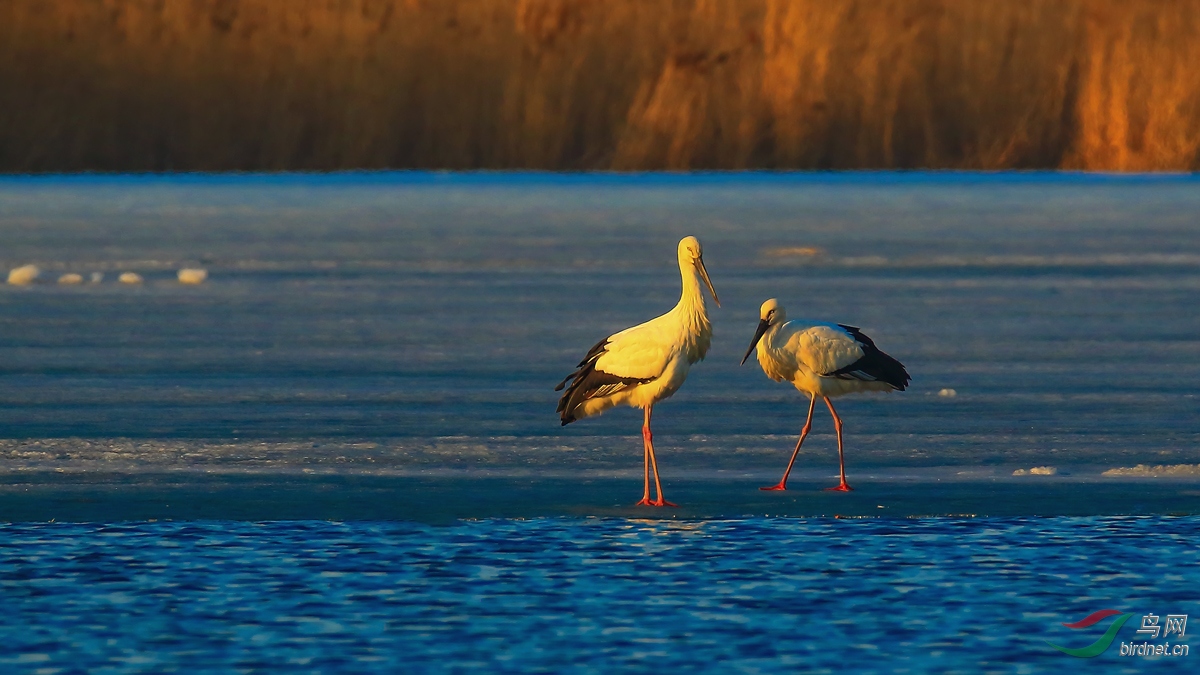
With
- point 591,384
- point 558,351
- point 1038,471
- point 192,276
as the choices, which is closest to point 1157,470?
point 1038,471

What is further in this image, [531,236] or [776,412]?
[531,236]

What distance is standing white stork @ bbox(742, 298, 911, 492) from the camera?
9.20 meters

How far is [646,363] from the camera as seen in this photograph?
8.84 metres

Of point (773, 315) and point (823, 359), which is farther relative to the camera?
point (773, 315)

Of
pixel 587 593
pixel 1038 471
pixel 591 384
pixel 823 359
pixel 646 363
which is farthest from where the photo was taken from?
pixel 1038 471

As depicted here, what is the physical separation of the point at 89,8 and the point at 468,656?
191ft

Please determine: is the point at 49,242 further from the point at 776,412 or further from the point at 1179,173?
the point at 1179,173

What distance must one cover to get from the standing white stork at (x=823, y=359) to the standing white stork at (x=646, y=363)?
0.40 m

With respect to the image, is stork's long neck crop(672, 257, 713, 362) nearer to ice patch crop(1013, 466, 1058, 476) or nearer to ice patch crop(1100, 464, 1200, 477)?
ice patch crop(1013, 466, 1058, 476)

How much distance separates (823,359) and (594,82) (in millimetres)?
47228

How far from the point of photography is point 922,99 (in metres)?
54.4

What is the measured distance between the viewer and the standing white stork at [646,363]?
884 cm

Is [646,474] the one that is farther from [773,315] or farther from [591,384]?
[773,315]

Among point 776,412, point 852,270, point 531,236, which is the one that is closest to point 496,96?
point 531,236
